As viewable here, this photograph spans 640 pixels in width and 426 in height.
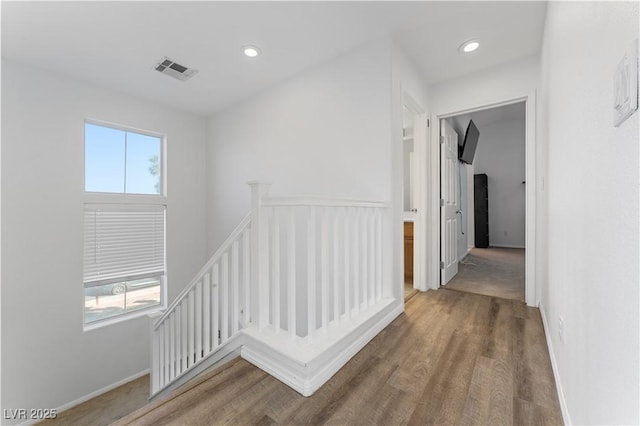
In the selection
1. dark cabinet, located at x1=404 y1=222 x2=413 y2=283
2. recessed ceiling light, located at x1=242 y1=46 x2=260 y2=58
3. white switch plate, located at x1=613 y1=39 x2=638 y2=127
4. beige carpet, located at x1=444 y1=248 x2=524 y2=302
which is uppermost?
recessed ceiling light, located at x1=242 y1=46 x2=260 y2=58

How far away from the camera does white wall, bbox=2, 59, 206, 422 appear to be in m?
2.63

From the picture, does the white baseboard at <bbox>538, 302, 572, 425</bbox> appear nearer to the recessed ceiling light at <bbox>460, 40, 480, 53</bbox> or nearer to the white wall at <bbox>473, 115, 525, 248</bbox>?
the recessed ceiling light at <bbox>460, 40, 480, 53</bbox>

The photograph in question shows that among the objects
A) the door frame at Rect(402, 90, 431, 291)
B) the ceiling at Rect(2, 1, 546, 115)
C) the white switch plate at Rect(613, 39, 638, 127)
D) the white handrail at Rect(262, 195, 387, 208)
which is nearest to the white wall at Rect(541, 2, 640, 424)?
the white switch plate at Rect(613, 39, 638, 127)

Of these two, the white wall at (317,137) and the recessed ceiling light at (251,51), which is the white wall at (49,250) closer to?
the white wall at (317,137)

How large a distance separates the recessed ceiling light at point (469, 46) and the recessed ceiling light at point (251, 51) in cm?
189

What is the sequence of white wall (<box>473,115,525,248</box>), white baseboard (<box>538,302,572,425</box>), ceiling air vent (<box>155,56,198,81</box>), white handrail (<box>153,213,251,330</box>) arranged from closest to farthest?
1. white baseboard (<box>538,302,572,425</box>)
2. white handrail (<box>153,213,251,330</box>)
3. ceiling air vent (<box>155,56,198,81</box>)
4. white wall (<box>473,115,525,248</box>)

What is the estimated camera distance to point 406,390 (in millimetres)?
1361

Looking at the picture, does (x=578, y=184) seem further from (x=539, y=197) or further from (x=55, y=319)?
(x=55, y=319)

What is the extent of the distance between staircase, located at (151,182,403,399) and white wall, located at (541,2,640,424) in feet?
3.54

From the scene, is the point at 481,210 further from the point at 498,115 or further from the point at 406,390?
the point at 406,390

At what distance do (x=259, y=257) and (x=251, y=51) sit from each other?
2.04 metres

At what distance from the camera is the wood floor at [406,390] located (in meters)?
1.20

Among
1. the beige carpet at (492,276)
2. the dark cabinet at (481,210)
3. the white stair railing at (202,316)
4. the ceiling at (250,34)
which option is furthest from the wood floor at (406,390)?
the dark cabinet at (481,210)

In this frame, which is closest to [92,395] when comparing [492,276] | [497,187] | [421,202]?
[421,202]
